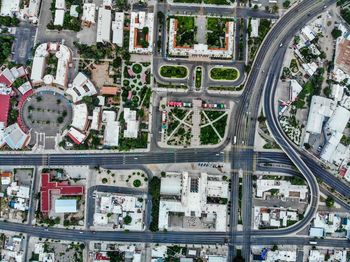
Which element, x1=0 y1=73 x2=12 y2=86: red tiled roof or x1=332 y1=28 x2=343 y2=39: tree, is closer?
x1=0 y1=73 x2=12 y2=86: red tiled roof

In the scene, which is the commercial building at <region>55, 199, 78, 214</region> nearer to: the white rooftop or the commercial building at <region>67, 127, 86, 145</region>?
the white rooftop

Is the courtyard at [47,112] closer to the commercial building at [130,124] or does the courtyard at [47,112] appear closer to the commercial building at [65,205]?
the commercial building at [130,124]

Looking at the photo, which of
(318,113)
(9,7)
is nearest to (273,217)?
(318,113)

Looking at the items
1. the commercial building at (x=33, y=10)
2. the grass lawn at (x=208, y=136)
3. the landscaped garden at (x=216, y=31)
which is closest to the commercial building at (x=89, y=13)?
the commercial building at (x=33, y=10)

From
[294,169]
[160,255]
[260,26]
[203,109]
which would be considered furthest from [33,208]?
[260,26]

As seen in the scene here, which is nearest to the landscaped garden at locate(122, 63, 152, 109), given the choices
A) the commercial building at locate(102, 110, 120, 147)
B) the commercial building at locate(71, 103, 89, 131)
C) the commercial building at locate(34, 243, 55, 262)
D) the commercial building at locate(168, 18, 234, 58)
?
the commercial building at locate(102, 110, 120, 147)
